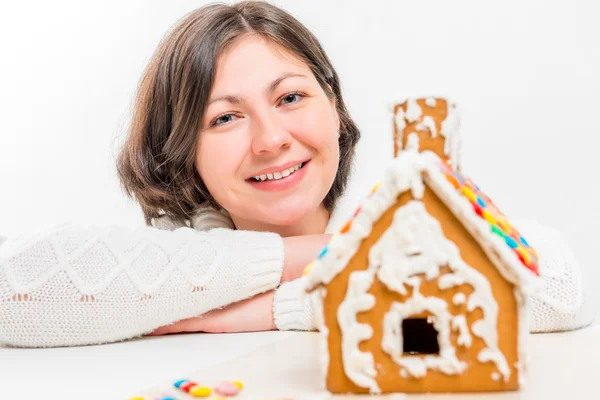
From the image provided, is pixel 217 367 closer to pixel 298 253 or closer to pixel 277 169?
pixel 298 253

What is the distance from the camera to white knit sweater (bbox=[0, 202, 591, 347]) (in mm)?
1020

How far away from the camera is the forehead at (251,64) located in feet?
4.44

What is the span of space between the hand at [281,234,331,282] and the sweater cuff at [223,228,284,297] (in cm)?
2

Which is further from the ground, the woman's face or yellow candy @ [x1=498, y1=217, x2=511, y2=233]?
the woman's face

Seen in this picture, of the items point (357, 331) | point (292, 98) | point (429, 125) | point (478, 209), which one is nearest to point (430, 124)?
point (429, 125)

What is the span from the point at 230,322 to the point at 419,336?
403 millimetres

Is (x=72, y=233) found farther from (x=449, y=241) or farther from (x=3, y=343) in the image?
(x=449, y=241)

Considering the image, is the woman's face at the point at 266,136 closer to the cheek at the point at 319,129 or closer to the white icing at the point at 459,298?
the cheek at the point at 319,129

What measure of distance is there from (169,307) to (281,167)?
0.44m

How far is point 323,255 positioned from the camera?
2.14 feet

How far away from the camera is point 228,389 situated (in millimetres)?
680

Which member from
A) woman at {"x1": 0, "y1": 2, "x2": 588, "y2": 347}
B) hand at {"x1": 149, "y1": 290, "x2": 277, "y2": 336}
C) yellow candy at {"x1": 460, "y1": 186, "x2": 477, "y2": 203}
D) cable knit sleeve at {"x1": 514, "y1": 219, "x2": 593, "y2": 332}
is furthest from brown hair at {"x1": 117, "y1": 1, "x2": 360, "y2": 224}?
yellow candy at {"x1": 460, "y1": 186, "x2": 477, "y2": 203}

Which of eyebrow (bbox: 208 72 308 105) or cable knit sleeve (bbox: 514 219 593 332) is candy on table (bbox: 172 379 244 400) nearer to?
cable knit sleeve (bbox: 514 219 593 332)

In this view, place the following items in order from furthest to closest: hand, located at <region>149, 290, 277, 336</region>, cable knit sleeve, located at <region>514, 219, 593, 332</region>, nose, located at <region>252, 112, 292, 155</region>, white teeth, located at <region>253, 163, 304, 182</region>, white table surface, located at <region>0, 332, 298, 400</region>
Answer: white teeth, located at <region>253, 163, 304, 182</region>
nose, located at <region>252, 112, 292, 155</region>
hand, located at <region>149, 290, 277, 336</region>
cable knit sleeve, located at <region>514, 219, 593, 332</region>
white table surface, located at <region>0, 332, 298, 400</region>
